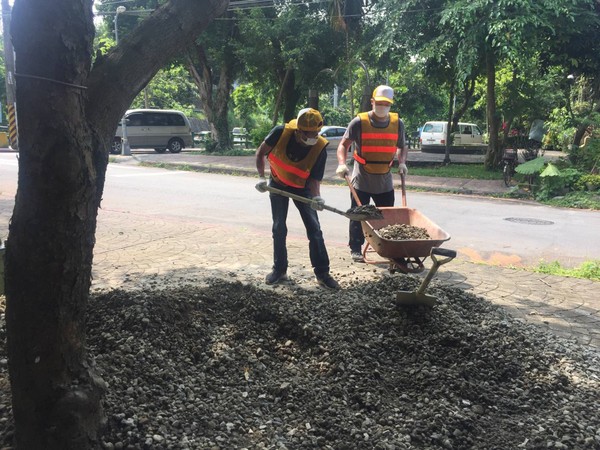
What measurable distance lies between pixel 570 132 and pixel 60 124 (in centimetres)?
1770

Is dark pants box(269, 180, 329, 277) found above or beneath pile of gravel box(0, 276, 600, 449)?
above

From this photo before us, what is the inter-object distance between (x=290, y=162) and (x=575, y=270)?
12.5 ft

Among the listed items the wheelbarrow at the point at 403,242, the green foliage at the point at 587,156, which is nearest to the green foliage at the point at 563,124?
the green foliage at the point at 587,156

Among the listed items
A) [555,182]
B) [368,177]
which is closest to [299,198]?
[368,177]

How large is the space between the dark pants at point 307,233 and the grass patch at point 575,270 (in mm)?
2837

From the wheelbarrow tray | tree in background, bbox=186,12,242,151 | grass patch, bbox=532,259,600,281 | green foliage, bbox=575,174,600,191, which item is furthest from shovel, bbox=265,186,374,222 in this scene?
tree in background, bbox=186,12,242,151

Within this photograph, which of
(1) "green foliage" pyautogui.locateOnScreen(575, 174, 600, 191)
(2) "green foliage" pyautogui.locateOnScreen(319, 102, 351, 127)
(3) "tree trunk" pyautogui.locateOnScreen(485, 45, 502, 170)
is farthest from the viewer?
(2) "green foliage" pyautogui.locateOnScreen(319, 102, 351, 127)

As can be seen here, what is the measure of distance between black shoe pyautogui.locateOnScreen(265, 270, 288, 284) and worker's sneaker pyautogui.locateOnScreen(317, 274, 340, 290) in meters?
0.37

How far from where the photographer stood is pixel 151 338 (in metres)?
3.29

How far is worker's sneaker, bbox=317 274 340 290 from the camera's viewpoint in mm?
5191

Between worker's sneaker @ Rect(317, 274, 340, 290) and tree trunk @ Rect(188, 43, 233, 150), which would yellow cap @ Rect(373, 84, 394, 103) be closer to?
worker's sneaker @ Rect(317, 274, 340, 290)

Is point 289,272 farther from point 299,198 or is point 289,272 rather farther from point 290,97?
point 290,97

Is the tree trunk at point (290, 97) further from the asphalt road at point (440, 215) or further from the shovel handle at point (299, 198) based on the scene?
the shovel handle at point (299, 198)

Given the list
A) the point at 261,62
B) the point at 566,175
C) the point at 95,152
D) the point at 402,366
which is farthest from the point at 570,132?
the point at 95,152
